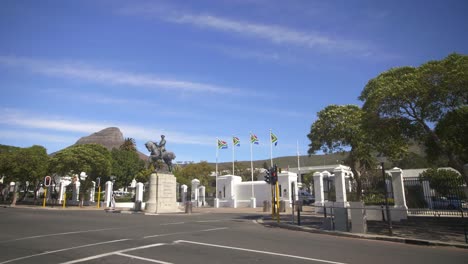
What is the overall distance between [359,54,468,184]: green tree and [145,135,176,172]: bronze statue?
18.6 meters

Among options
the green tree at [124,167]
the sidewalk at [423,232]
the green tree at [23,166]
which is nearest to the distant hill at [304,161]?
the green tree at [124,167]

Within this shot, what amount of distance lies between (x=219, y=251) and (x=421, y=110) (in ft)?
40.1

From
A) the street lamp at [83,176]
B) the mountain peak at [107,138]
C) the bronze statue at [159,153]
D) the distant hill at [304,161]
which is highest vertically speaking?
the mountain peak at [107,138]

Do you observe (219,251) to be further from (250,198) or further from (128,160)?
(128,160)

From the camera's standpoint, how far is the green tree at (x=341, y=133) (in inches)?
1072

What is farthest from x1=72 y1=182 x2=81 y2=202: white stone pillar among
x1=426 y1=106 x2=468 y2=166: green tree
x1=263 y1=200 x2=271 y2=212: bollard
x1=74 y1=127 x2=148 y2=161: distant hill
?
x1=74 y1=127 x2=148 y2=161: distant hill

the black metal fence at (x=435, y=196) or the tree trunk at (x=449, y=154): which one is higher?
the tree trunk at (x=449, y=154)

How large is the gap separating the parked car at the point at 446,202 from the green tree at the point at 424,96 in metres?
3.54

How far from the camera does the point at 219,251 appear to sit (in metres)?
9.70

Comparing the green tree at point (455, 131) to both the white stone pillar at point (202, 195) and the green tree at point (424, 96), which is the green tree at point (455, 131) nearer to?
the green tree at point (424, 96)

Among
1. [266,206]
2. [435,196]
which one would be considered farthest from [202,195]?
[435,196]

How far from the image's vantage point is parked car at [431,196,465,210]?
1990 cm

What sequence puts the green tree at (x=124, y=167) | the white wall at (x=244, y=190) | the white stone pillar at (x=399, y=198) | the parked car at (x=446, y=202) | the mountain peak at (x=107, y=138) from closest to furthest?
the parked car at (x=446, y=202) → the white stone pillar at (x=399, y=198) → the white wall at (x=244, y=190) → the green tree at (x=124, y=167) → the mountain peak at (x=107, y=138)

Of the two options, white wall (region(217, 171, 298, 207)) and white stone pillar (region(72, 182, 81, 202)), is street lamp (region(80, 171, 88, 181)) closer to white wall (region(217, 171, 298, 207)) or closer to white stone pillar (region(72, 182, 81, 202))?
white stone pillar (region(72, 182, 81, 202))
